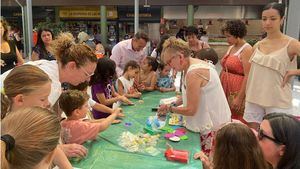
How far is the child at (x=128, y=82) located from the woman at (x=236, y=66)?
3.29 ft

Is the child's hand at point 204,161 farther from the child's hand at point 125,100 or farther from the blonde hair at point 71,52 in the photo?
the child's hand at point 125,100

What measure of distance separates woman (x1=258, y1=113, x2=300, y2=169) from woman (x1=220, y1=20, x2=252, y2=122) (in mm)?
1320

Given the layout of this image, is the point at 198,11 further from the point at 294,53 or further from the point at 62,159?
the point at 62,159

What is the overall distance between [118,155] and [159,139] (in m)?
0.38

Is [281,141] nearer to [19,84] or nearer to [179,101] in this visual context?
[19,84]

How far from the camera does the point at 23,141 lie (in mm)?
955

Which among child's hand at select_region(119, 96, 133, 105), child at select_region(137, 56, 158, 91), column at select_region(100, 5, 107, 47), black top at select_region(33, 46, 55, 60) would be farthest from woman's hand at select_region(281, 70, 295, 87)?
column at select_region(100, 5, 107, 47)

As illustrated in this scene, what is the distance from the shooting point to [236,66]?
2.84 meters

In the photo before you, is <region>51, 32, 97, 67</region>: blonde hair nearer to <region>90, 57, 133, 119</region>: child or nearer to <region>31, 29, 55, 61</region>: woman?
<region>90, 57, 133, 119</region>: child

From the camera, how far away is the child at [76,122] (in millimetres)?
1839

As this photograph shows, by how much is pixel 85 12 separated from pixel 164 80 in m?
7.89

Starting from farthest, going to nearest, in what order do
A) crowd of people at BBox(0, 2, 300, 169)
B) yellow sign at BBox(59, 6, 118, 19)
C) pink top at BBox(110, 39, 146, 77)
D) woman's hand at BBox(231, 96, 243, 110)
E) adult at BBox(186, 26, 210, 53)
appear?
yellow sign at BBox(59, 6, 118, 19)
pink top at BBox(110, 39, 146, 77)
adult at BBox(186, 26, 210, 53)
woman's hand at BBox(231, 96, 243, 110)
crowd of people at BBox(0, 2, 300, 169)

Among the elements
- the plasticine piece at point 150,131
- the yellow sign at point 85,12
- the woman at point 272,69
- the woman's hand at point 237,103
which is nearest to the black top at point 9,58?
the plasticine piece at point 150,131

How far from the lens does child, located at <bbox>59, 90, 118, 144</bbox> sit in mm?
1839
